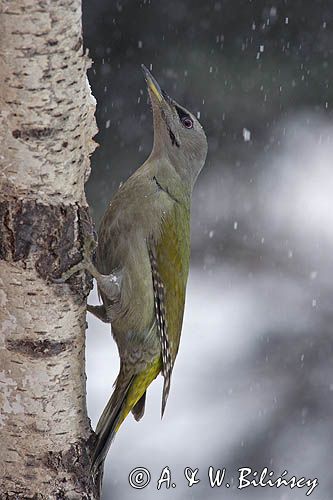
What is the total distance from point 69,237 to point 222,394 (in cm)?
476

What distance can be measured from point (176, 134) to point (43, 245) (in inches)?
57.8

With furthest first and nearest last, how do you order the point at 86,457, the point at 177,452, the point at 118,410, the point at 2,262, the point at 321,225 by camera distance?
the point at 321,225 < the point at 177,452 < the point at 118,410 < the point at 86,457 < the point at 2,262

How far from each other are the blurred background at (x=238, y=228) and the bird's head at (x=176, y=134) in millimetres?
3070

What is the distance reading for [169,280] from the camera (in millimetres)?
4617

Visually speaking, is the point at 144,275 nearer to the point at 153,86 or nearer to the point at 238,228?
the point at 153,86

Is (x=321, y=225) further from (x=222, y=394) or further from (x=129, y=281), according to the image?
(x=129, y=281)

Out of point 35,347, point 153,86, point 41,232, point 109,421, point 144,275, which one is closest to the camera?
point 41,232

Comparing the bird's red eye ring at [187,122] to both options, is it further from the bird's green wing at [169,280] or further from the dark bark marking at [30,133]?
the dark bark marking at [30,133]

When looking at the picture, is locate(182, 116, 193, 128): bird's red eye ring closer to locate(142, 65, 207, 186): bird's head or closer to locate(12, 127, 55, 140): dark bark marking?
locate(142, 65, 207, 186): bird's head

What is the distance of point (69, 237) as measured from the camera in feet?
11.8

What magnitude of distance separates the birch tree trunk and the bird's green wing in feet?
2.42

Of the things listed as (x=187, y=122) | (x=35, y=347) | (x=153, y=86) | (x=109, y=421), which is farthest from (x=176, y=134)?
(x=35, y=347)

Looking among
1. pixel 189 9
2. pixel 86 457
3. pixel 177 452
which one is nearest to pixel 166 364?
pixel 86 457

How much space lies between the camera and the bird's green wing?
14.8 feet
